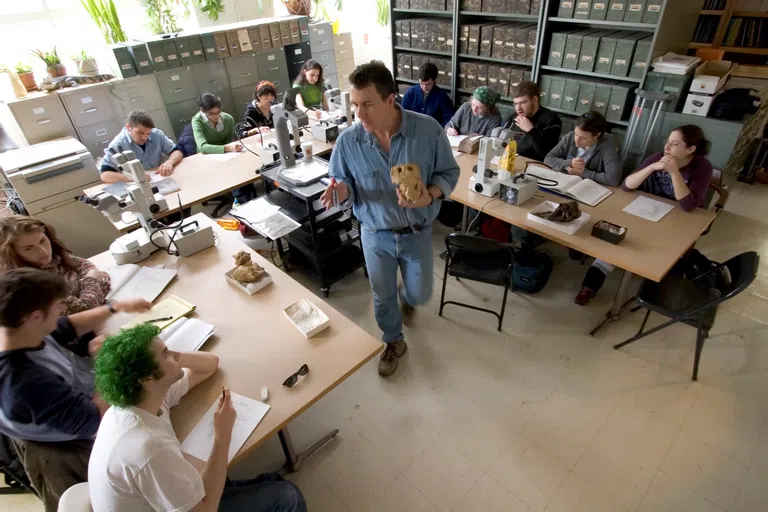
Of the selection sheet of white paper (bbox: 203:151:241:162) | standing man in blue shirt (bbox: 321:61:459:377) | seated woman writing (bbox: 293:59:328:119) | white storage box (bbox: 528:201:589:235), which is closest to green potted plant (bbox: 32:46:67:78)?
sheet of white paper (bbox: 203:151:241:162)

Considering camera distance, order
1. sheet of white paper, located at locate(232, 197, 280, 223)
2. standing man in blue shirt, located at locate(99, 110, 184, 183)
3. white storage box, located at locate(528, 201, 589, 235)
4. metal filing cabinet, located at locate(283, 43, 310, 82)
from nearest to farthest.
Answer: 1. white storage box, located at locate(528, 201, 589, 235)
2. sheet of white paper, located at locate(232, 197, 280, 223)
3. standing man in blue shirt, located at locate(99, 110, 184, 183)
4. metal filing cabinet, located at locate(283, 43, 310, 82)

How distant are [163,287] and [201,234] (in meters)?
0.37

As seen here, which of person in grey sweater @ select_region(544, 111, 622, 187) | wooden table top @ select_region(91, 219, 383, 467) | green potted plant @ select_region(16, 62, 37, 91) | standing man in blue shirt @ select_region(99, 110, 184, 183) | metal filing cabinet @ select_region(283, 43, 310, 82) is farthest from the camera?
metal filing cabinet @ select_region(283, 43, 310, 82)

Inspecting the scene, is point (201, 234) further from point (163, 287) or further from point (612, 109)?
point (612, 109)

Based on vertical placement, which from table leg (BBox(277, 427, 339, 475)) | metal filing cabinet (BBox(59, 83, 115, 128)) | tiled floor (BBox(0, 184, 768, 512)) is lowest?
tiled floor (BBox(0, 184, 768, 512))

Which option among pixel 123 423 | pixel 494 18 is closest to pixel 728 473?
pixel 123 423

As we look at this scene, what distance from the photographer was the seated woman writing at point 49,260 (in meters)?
1.75

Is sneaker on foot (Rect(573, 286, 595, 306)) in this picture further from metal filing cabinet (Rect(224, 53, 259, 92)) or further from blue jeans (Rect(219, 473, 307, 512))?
metal filing cabinet (Rect(224, 53, 259, 92))

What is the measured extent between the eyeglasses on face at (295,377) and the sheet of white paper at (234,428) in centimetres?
10

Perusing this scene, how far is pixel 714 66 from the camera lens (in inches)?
137

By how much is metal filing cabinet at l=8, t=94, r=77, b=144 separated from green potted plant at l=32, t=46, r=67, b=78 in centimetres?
37

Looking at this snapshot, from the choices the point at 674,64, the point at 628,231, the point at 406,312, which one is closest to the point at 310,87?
the point at 406,312

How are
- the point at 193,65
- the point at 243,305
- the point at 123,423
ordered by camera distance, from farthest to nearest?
the point at 193,65 → the point at 243,305 → the point at 123,423

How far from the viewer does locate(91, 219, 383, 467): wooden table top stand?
146 centimetres
